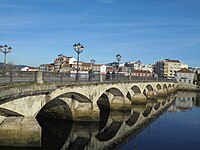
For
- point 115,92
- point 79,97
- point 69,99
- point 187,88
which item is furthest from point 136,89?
point 187,88

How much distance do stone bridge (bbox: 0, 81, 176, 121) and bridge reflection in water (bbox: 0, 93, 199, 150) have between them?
2.61ft

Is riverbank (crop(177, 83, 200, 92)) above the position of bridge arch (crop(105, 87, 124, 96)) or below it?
below

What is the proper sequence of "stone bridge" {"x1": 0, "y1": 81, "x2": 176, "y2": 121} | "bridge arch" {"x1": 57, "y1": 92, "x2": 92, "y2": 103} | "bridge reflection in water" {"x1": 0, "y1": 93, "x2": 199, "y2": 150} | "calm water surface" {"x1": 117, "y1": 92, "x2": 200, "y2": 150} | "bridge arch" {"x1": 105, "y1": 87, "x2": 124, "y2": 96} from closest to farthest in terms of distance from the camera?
"stone bridge" {"x1": 0, "y1": 81, "x2": 176, "y2": 121}, "bridge reflection in water" {"x1": 0, "y1": 93, "x2": 199, "y2": 150}, "calm water surface" {"x1": 117, "y1": 92, "x2": 200, "y2": 150}, "bridge arch" {"x1": 57, "y1": 92, "x2": 92, "y2": 103}, "bridge arch" {"x1": 105, "y1": 87, "x2": 124, "y2": 96}

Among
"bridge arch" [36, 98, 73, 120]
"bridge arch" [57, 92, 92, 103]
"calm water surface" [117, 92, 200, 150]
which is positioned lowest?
"calm water surface" [117, 92, 200, 150]

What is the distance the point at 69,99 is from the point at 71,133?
11.1 ft

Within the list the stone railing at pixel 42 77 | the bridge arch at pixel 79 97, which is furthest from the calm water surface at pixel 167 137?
the stone railing at pixel 42 77

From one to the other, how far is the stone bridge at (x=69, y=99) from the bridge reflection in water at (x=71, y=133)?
80cm

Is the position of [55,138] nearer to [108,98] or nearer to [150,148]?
[150,148]

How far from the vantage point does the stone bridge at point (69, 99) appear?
14.9m

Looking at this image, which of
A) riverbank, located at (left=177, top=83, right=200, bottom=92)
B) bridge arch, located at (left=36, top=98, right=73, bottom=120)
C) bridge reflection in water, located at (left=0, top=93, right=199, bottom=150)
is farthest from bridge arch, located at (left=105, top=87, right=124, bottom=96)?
riverbank, located at (left=177, top=83, right=200, bottom=92)

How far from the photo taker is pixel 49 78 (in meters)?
19.5

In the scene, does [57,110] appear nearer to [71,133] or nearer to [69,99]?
[69,99]

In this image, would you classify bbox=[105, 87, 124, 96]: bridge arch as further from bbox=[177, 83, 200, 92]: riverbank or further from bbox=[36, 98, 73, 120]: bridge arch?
bbox=[177, 83, 200, 92]: riverbank

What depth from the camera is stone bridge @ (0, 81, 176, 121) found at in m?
14.9
